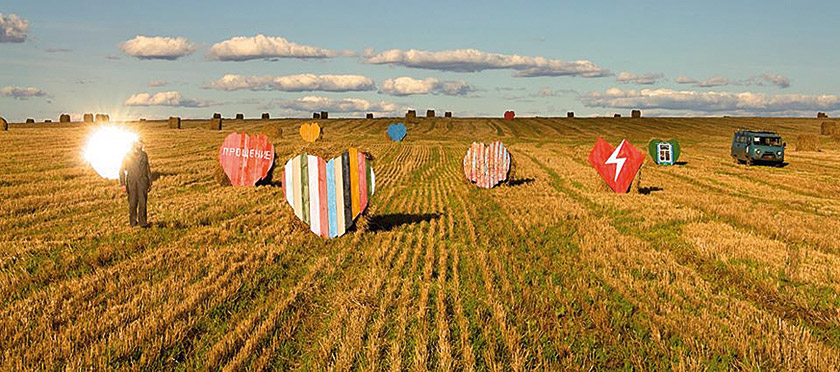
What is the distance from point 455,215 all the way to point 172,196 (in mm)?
9523

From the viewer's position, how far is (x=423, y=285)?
888cm

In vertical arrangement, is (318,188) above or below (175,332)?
above

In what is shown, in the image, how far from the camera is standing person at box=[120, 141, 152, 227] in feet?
43.7

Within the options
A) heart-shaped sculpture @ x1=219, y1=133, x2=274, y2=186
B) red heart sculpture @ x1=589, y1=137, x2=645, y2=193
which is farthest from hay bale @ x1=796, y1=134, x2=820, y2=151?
heart-shaped sculpture @ x1=219, y1=133, x2=274, y2=186

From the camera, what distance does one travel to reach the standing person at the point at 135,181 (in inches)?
524

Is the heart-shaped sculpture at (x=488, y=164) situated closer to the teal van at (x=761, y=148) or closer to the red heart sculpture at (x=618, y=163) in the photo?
the red heart sculpture at (x=618, y=163)

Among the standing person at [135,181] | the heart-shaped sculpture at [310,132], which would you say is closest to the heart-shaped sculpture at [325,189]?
the standing person at [135,181]

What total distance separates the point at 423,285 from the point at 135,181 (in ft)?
25.9

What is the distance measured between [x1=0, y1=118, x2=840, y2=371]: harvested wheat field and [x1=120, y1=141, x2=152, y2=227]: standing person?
42cm

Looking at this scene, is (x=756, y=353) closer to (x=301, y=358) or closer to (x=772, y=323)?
(x=772, y=323)

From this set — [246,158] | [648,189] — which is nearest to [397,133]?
[246,158]

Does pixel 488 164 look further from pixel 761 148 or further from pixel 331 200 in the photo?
pixel 761 148

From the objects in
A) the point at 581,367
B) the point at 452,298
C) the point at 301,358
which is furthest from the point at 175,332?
the point at 581,367

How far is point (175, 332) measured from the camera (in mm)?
6656
